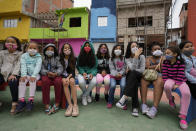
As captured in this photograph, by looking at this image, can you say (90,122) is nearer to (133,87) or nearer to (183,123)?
(133,87)

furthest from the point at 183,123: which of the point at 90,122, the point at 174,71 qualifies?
the point at 90,122

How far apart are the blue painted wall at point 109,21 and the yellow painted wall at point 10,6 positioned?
693cm

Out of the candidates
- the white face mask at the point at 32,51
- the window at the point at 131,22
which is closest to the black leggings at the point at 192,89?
the white face mask at the point at 32,51

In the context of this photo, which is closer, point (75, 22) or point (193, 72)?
point (193, 72)

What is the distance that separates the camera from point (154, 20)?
984 centimetres

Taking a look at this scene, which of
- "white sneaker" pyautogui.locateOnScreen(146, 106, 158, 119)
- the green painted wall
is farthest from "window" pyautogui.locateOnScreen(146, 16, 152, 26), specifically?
"white sneaker" pyautogui.locateOnScreen(146, 106, 158, 119)

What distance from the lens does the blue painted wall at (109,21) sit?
10.2 metres

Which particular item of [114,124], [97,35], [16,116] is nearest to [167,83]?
[114,124]

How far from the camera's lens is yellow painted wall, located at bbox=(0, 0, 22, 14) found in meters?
10.7

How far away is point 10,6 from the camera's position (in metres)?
10.9

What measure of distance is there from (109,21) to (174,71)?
9.09 metres

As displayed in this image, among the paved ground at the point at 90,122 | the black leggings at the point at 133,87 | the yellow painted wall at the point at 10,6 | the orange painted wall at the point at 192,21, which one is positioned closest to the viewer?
the paved ground at the point at 90,122

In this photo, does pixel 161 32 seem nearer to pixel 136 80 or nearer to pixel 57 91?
pixel 136 80

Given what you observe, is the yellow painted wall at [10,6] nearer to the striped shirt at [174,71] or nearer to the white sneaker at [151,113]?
the striped shirt at [174,71]
